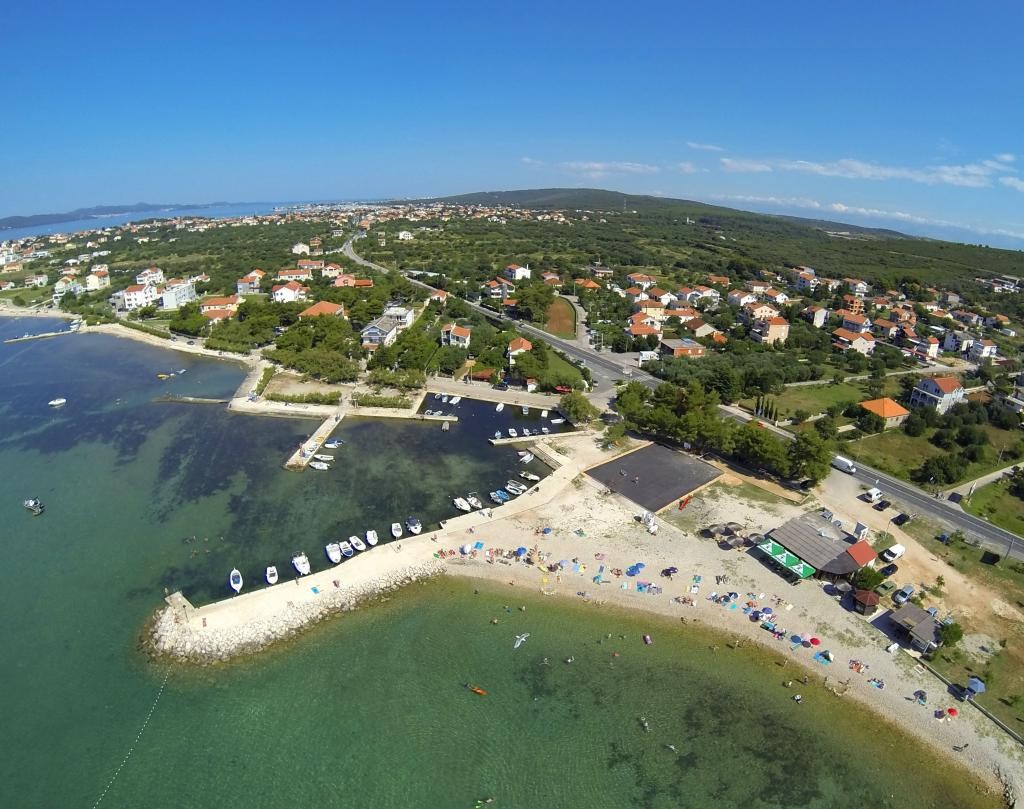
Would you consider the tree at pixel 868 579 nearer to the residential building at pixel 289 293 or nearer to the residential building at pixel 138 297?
the residential building at pixel 289 293

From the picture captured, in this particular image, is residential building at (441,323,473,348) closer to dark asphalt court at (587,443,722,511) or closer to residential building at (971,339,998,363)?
dark asphalt court at (587,443,722,511)

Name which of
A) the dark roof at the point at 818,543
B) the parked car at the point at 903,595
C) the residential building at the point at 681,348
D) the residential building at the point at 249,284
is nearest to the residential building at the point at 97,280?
the residential building at the point at 249,284

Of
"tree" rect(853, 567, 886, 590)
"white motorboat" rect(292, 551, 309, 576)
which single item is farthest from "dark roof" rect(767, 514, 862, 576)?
"white motorboat" rect(292, 551, 309, 576)

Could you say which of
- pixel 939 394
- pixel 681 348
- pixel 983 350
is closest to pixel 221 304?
pixel 681 348

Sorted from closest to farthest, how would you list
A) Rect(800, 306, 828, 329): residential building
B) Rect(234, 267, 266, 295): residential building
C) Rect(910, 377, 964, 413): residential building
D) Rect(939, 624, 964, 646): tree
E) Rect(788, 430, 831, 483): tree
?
Rect(939, 624, 964, 646): tree, Rect(788, 430, 831, 483): tree, Rect(910, 377, 964, 413): residential building, Rect(800, 306, 828, 329): residential building, Rect(234, 267, 266, 295): residential building

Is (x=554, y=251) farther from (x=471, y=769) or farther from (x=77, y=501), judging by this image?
(x=471, y=769)

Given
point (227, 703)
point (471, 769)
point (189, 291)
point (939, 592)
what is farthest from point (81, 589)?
point (189, 291)

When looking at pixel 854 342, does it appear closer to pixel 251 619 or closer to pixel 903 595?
pixel 903 595
